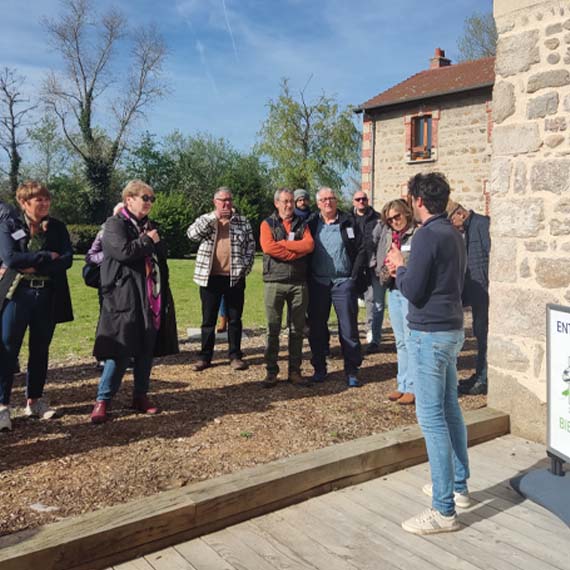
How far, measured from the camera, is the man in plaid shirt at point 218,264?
21.7ft

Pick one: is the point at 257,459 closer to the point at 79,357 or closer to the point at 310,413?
the point at 310,413

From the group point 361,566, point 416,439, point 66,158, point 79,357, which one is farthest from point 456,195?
point 66,158

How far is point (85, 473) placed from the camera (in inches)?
147

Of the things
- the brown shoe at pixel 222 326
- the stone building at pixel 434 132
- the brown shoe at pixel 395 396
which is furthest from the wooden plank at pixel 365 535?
the stone building at pixel 434 132

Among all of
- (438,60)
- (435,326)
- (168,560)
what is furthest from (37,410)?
(438,60)

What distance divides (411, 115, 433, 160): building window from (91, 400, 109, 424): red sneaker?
2197 centimetres

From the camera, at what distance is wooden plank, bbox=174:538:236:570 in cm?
293

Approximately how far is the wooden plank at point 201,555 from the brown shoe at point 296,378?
295cm

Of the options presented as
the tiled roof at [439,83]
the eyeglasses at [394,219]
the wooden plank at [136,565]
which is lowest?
the wooden plank at [136,565]

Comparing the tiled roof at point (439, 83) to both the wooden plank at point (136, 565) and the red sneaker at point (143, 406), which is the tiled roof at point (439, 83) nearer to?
the red sneaker at point (143, 406)

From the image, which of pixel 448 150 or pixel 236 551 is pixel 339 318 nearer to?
pixel 236 551

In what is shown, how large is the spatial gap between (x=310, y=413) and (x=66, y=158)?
4800 cm

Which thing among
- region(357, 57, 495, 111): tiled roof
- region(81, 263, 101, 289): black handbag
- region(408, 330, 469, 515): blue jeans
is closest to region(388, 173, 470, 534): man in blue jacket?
region(408, 330, 469, 515): blue jeans

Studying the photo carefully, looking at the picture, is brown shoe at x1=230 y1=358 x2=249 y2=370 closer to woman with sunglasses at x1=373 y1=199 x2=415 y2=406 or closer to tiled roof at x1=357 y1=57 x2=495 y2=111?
woman with sunglasses at x1=373 y1=199 x2=415 y2=406
